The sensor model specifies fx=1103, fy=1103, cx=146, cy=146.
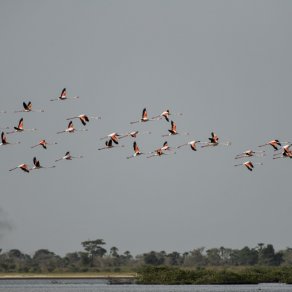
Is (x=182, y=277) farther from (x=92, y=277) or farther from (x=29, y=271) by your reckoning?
(x=29, y=271)

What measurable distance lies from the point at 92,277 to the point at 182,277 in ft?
148

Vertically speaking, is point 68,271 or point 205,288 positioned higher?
point 68,271

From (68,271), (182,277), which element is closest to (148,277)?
(182,277)

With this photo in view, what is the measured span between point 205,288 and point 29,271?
84330 mm

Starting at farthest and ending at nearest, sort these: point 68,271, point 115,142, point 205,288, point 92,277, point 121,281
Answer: point 68,271 < point 92,277 < point 121,281 < point 205,288 < point 115,142

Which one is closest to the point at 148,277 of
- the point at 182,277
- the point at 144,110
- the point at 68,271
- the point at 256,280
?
the point at 182,277

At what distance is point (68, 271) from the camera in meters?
191

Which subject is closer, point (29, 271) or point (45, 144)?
point (45, 144)

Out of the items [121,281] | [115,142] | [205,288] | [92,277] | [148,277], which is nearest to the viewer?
[115,142]

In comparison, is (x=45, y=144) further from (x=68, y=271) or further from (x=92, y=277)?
(x=68, y=271)

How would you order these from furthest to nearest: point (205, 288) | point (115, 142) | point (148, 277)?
point (148, 277), point (205, 288), point (115, 142)

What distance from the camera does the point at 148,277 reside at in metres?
124

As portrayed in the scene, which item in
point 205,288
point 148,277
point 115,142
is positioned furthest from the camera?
point 148,277

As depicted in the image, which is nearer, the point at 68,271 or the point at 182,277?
the point at 182,277
